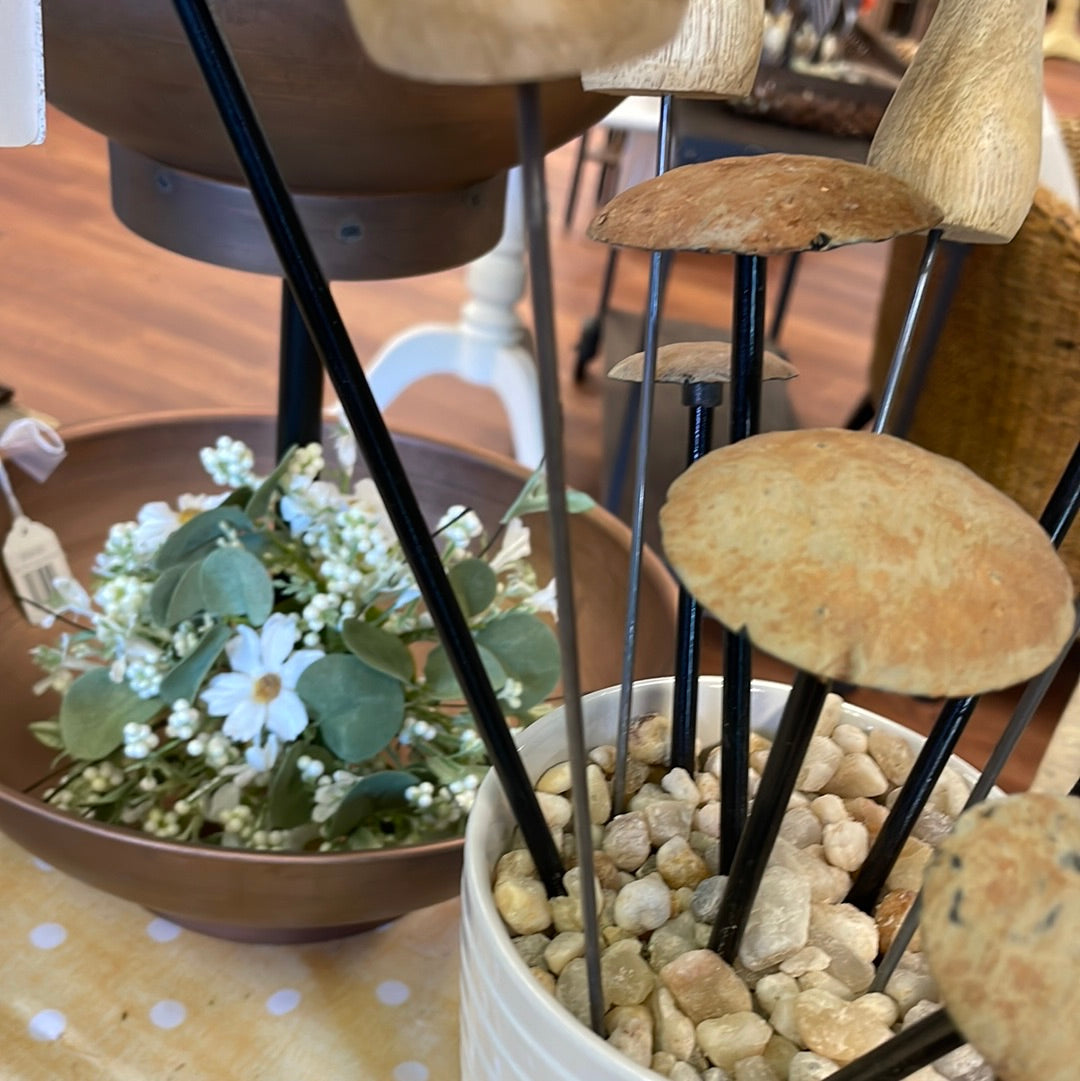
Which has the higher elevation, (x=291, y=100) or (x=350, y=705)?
(x=291, y=100)

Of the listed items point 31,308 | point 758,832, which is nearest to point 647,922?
point 758,832

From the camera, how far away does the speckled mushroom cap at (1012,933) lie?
13 cm

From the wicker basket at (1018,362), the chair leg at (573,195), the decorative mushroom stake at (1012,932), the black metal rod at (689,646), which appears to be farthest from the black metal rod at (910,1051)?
the chair leg at (573,195)

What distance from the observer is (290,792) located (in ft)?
1.21

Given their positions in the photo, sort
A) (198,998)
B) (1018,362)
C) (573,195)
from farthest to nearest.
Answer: (573,195) < (1018,362) < (198,998)

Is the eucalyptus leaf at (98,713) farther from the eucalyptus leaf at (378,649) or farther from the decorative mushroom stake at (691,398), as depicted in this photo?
the decorative mushroom stake at (691,398)

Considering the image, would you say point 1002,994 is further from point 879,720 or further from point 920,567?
point 879,720

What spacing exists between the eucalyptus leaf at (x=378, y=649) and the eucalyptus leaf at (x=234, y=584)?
0.03m

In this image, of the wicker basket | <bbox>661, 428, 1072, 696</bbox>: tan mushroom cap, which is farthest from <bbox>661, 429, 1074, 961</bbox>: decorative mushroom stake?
the wicker basket

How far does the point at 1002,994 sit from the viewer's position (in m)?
0.13

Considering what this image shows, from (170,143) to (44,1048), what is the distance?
0.28 meters

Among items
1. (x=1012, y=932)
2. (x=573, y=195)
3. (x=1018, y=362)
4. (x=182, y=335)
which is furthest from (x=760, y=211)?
(x=573, y=195)

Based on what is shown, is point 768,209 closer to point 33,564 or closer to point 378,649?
point 378,649

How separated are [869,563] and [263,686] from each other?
28cm
